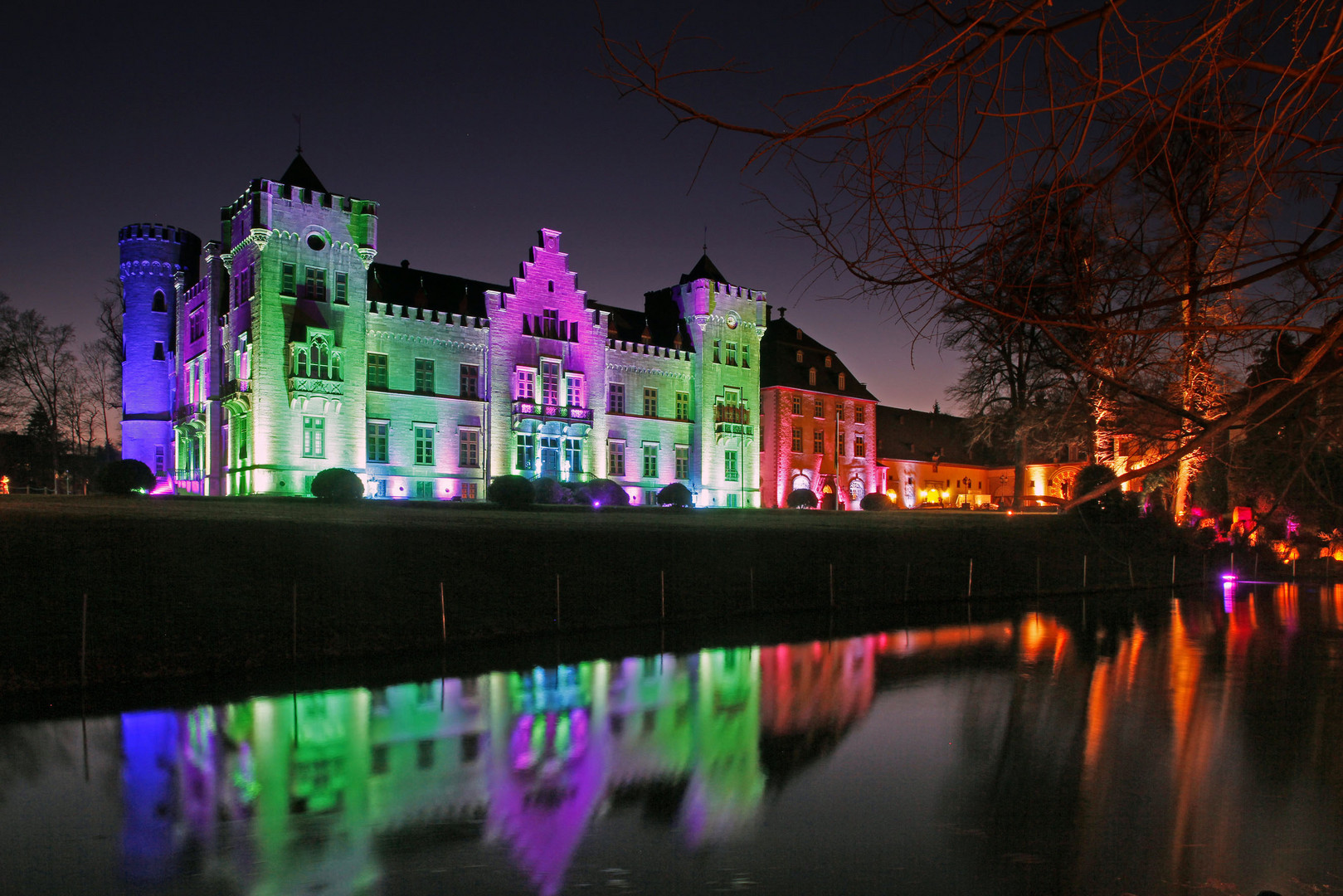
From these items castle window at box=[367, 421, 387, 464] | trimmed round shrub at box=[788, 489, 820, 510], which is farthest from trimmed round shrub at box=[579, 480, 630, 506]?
trimmed round shrub at box=[788, 489, 820, 510]

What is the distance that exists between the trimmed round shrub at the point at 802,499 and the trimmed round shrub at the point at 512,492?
2248 cm

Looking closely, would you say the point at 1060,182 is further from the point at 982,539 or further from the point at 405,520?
the point at 982,539

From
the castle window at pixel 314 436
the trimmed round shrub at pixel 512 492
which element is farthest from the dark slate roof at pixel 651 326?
the castle window at pixel 314 436

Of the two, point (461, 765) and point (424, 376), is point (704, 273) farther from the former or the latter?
point (461, 765)

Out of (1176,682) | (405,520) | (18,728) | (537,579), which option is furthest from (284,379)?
(1176,682)

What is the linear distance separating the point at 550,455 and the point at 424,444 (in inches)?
281

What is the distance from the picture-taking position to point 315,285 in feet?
137

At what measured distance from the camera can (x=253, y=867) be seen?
22.2ft

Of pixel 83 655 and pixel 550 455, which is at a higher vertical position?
pixel 550 455

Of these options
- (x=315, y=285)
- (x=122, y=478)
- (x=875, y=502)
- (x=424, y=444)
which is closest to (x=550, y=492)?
(x=424, y=444)

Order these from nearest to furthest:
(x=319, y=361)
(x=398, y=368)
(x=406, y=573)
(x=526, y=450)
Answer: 1. (x=406, y=573)
2. (x=319, y=361)
3. (x=398, y=368)
4. (x=526, y=450)

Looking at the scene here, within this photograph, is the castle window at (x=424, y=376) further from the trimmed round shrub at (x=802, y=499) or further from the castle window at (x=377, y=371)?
the trimmed round shrub at (x=802, y=499)

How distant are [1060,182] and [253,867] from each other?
23.5 feet

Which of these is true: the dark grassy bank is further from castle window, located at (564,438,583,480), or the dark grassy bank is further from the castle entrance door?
castle window, located at (564,438,583,480)
